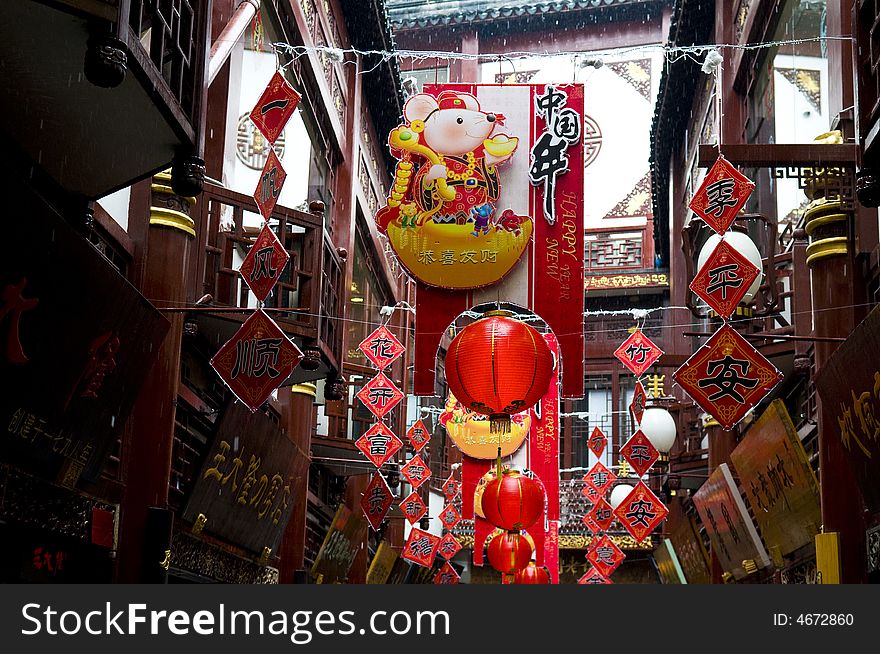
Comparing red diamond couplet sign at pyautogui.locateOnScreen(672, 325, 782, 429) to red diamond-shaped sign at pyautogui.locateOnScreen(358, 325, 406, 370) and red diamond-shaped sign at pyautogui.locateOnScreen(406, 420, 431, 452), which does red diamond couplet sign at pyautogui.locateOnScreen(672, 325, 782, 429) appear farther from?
red diamond-shaped sign at pyautogui.locateOnScreen(406, 420, 431, 452)

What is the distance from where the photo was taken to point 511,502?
15734 millimetres

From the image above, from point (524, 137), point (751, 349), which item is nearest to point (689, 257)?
point (524, 137)

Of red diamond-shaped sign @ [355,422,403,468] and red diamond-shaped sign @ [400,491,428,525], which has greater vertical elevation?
red diamond-shaped sign @ [355,422,403,468]

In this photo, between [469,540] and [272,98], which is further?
[469,540]

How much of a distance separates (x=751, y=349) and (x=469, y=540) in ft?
60.3

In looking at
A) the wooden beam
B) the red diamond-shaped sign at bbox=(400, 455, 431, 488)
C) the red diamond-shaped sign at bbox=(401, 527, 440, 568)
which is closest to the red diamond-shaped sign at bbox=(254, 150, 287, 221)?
the wooden beam

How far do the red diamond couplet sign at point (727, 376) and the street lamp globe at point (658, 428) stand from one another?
7.89 m

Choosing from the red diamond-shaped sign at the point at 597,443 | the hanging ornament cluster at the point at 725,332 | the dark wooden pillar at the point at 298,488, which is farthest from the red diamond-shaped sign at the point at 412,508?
the hanging ornament cluster at the point at 725,332

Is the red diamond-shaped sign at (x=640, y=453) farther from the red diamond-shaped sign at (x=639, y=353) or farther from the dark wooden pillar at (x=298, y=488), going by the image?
the dark wooden pillar at (x=298, y=488)

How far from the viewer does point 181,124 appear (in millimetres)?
8156

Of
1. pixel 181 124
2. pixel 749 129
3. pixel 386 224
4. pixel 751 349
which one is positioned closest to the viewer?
pixel 181 124

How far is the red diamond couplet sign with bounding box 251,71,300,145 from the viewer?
11.2 m

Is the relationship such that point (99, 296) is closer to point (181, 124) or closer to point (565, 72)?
point (181, 124)

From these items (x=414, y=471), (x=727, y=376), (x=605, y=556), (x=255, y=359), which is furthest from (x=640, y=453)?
(x=255, y=359)
